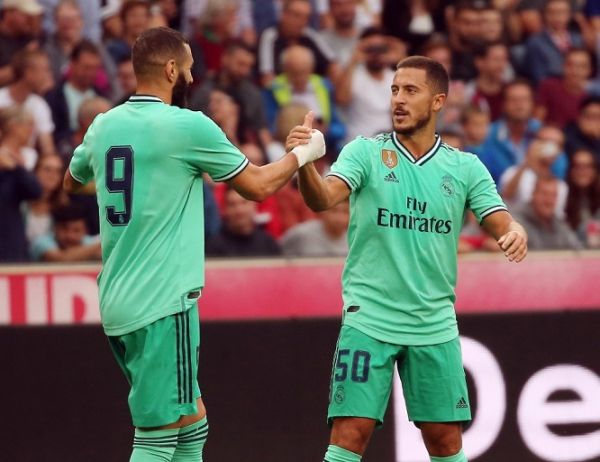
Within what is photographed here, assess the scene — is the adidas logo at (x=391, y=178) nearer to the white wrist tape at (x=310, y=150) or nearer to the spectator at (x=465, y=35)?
the white wrist tape at (x=310, y=150)

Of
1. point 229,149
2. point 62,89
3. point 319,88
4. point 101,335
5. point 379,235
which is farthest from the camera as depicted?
point 319,88

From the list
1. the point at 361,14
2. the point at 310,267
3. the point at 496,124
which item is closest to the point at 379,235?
the point at 310,267

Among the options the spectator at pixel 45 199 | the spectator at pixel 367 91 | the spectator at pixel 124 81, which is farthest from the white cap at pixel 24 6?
the spectator at pixel 367 91

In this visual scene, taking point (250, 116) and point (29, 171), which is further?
point (250, 116)

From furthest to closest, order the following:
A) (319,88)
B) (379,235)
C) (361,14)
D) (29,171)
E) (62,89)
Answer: (361,14)
(319,88)
(62,89)
(29,171)
(379,235)

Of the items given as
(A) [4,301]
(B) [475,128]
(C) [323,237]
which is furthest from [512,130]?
(A) [4,301]

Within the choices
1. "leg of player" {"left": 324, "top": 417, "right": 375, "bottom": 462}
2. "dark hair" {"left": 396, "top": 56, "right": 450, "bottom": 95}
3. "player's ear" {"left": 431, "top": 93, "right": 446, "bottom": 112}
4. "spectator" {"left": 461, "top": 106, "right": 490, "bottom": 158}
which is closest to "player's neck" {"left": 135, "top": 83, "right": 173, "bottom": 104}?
"dark hair" {"left": 396, "top": 56, "right": 450, "bottom": 95}

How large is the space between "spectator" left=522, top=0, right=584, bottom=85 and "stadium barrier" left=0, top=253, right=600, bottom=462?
4.30 metres

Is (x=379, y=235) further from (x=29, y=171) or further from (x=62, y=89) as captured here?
(x=62, y=89)

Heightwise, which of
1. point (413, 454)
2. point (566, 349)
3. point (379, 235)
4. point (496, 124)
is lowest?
point (413, 454)

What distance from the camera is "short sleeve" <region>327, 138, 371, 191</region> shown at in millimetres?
6008

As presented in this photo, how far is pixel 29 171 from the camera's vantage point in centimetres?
913

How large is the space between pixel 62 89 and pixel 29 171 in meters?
1.34

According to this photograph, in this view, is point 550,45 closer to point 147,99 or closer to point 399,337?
point 399,337
